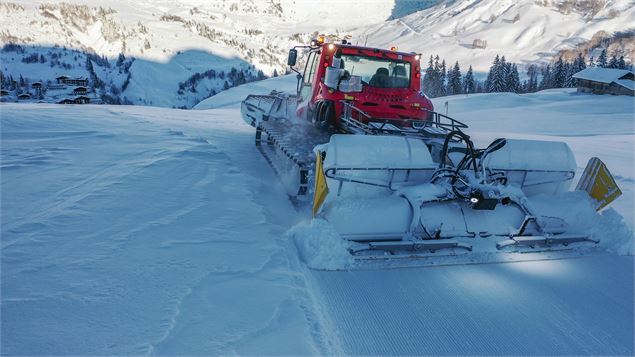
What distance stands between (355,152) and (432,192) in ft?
2.69

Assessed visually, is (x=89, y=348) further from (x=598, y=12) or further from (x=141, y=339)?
(x=598, y=12)

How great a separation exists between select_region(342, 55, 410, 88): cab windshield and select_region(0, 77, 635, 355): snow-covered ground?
294 cm

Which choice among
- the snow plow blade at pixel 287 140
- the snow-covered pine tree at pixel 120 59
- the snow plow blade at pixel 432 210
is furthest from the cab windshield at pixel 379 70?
the snow-covered pine tree at pixel 120 59

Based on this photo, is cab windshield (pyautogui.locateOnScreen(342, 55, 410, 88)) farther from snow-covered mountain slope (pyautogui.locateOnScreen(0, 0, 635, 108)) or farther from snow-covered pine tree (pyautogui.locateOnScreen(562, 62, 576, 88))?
snow-covered mountain slope (pyautogui.locateOnScreen(0, 0, 635, 108))

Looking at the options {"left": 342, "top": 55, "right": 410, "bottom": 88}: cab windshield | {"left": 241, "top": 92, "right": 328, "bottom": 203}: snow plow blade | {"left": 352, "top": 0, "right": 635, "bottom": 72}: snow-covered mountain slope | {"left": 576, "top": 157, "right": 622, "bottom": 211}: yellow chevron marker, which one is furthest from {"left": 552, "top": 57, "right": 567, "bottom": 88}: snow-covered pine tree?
{"left": 576, "top": 157, "right": 622, "bottom": 211}: yellow chevron marker

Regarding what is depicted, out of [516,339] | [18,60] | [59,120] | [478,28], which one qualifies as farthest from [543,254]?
[478,28]

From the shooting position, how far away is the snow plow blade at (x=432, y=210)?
3.55 metres

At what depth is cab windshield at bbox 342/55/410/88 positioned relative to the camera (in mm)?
6703

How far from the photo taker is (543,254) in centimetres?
A: 383

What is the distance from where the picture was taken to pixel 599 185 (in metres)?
4.43

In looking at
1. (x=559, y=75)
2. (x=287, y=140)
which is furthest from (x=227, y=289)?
(x=559, y=75)

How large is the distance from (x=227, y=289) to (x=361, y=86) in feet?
14.2

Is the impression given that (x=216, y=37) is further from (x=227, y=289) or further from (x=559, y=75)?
(x=227, y=289)

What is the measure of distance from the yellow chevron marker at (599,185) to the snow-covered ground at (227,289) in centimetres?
78
